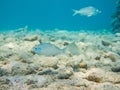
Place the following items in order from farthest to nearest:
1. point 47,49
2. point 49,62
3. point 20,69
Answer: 1. point 47,49
2. point 49,62
3. point 20,69

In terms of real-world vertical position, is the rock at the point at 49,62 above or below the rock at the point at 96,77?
above

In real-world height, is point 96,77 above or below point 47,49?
below

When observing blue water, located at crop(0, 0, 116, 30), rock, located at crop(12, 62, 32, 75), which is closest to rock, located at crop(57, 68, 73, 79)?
rock, located at crop(12, 62, 32, 75)

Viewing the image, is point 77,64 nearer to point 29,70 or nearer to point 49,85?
point 29,70

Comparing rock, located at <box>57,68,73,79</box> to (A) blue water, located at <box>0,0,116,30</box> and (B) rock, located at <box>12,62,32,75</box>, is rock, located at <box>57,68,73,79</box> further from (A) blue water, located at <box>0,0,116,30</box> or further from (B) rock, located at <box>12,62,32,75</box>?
(A) blue water, located at <box>0,0,116,30</box>

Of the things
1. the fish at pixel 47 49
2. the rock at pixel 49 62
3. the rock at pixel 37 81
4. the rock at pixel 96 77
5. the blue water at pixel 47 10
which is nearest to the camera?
the rock at pixel 37 81

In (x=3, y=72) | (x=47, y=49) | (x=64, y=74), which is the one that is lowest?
(x=64, y=74)

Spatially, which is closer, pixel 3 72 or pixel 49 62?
pixel 3 72

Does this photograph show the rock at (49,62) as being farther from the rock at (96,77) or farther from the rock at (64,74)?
the rock at (96,77)

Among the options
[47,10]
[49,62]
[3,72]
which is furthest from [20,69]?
[47,10]

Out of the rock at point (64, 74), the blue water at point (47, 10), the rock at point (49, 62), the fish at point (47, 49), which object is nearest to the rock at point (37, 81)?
the rock at point (64, 74)

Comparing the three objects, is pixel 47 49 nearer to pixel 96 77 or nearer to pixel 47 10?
pixel 96 77

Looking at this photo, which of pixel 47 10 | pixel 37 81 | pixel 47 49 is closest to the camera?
pixel 37 81

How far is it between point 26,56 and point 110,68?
64.2 inches
